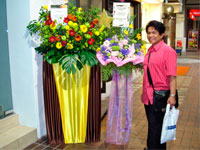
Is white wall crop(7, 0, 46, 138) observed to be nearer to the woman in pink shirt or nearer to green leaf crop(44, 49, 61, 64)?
green leaf crop(44, 49, 61, 64)

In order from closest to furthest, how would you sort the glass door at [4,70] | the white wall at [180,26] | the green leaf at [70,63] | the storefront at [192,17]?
1. the green leaf at [70,63]
2. the glass door at [4,70]
3. the white wall at [180,26]
4. the storefront at [192,17]

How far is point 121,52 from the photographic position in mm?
2824

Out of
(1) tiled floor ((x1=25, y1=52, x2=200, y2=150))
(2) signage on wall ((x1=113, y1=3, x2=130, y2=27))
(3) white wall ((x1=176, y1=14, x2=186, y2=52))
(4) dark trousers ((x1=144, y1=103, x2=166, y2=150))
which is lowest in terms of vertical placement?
(1) tiled floor ((x1=25, y1=52, x2=200, y2=150))

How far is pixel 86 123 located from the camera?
3291 mm

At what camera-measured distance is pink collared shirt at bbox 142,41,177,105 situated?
2453 mm

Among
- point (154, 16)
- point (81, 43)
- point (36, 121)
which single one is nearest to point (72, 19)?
point (81, 43)

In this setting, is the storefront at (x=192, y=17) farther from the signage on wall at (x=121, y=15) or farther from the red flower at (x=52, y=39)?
the red flower at (x=52, y=39)

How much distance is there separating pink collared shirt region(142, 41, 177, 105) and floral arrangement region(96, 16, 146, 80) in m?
0.29

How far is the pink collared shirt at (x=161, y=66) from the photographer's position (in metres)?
2.45

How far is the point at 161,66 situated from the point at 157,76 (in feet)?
0.38

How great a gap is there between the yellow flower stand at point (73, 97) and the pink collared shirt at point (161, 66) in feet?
3.00

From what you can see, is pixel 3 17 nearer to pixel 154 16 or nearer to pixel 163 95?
pixel 163 95

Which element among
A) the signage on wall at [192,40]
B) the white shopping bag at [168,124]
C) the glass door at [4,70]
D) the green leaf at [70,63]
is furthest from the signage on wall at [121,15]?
the signage on wall at [192,40]

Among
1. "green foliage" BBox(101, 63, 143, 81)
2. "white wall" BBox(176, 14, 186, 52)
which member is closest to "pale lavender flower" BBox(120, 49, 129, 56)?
"green foliage" BBox(101, 63, 143, 81)
